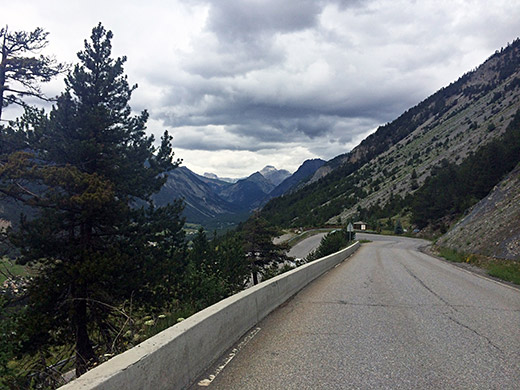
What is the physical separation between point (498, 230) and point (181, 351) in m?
21.9

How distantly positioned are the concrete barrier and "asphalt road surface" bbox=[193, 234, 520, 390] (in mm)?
225

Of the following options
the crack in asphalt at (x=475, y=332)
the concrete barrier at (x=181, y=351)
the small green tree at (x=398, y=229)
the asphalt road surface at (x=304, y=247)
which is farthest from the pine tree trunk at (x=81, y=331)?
the small green tree at (x=398, y=229)

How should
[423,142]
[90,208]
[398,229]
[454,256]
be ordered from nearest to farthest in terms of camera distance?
1. [90,208]
2. [454,256]
3. [398,229]
4. [423,142]

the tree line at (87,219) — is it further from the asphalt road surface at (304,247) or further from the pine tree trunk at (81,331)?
the asphalt road surface at (304,247)

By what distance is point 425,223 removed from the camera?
66.8 meters

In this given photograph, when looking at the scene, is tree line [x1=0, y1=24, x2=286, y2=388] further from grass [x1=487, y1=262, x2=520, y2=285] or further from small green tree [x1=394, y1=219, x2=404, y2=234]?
small green tree [x1=394, y1=219, x2=404, y2=234]

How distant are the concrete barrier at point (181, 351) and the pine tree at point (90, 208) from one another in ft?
21.6

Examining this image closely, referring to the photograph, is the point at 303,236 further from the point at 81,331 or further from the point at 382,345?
the point at 382,345

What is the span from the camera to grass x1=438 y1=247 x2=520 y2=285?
13.6m

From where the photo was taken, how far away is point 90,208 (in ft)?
41.7

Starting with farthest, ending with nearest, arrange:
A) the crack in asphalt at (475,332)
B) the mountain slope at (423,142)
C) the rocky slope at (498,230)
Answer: the mountain slope at (423,142), the rocky slope at (498,230), the crack in asphalt at (475,332)

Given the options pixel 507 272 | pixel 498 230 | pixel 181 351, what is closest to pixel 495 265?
pixel 507 272

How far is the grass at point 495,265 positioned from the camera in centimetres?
1360

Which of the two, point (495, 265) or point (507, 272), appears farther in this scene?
point (495, 265)
